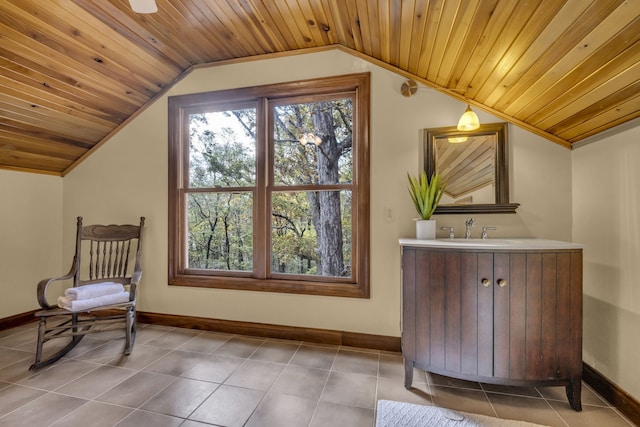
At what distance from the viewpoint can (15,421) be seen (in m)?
1.49

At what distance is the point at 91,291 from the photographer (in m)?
2.26

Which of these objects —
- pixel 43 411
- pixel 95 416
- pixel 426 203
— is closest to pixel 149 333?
Result: pixel 43 411

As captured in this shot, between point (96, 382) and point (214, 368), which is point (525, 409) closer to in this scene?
point (214, 368)

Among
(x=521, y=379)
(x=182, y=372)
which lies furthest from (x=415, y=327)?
(x=182, y=372)

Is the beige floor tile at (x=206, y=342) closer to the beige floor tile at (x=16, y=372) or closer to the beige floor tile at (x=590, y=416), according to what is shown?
the beige floor tile at (x=16, y=372)

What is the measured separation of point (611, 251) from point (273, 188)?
2.51m

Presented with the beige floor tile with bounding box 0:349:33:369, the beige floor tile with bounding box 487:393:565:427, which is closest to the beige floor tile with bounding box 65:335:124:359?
the beige floor tile with bounding box 0:349:33:369

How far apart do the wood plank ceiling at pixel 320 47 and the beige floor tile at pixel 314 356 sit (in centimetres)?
233

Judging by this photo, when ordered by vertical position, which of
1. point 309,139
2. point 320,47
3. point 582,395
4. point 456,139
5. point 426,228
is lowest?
point 582,395

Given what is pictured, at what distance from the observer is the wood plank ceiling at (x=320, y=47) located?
1.32 m

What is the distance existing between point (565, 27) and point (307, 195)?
1979 mm

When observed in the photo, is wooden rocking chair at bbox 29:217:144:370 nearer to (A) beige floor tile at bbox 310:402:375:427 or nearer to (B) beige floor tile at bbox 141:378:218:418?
(B) beige floor tile at bbox 141:378:218:418

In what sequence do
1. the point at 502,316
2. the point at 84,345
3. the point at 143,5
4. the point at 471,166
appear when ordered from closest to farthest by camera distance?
the point at 143,5
the point at 502,316
the point at 471,166
the point at 84,345

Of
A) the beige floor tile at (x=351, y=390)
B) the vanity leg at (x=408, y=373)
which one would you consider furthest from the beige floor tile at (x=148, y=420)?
the vanity leg at (x=408, y=373)
